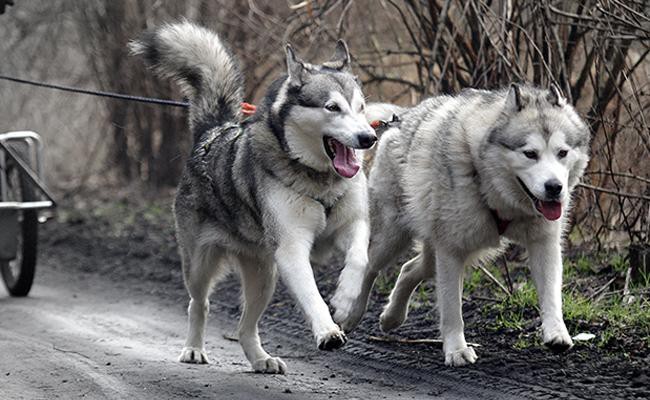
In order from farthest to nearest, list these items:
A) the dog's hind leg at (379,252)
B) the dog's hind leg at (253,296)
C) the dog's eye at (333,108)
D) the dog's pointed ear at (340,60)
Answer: the dog's hind leg at (379,252)
the dog's hind leg at (253,296)
the dog's pointed ear at (340,60)
the dog's eye at (333,108)

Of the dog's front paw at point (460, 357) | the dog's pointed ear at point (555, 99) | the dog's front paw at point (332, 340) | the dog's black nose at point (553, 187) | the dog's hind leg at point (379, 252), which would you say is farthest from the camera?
the dog's hind leg at point (379, 252)

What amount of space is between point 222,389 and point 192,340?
3.00ft

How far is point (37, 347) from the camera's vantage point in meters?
6.20

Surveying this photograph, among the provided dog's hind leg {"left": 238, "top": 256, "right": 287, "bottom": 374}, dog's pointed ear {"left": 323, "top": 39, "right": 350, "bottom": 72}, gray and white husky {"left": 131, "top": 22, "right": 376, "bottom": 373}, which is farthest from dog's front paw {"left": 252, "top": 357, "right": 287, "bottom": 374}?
dog's pointed ear {"left": 323, "top": 39, "right": 350, "bottom": 72}

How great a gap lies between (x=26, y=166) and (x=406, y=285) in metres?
3.45

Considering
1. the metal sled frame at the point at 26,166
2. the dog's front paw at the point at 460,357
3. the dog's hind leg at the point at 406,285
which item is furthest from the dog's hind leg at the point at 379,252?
the metal sled frame at the point at 26,166

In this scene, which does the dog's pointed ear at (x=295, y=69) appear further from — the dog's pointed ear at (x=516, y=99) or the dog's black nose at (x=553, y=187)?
the dog's black nose at (x=553, y=187)

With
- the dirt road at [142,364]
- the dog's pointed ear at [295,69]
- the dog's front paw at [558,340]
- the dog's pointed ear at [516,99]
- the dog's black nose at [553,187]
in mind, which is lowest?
the dirt road at [142,364]

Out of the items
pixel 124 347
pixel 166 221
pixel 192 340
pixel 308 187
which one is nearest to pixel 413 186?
pixel 308 187

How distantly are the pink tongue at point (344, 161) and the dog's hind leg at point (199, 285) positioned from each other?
0.96 meters

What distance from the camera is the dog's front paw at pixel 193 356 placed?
602cm

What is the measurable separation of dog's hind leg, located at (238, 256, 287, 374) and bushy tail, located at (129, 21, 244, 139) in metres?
0.85

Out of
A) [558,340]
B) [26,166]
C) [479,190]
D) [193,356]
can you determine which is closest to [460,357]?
[558,340]

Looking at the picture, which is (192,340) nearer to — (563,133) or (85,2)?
(563,133)
